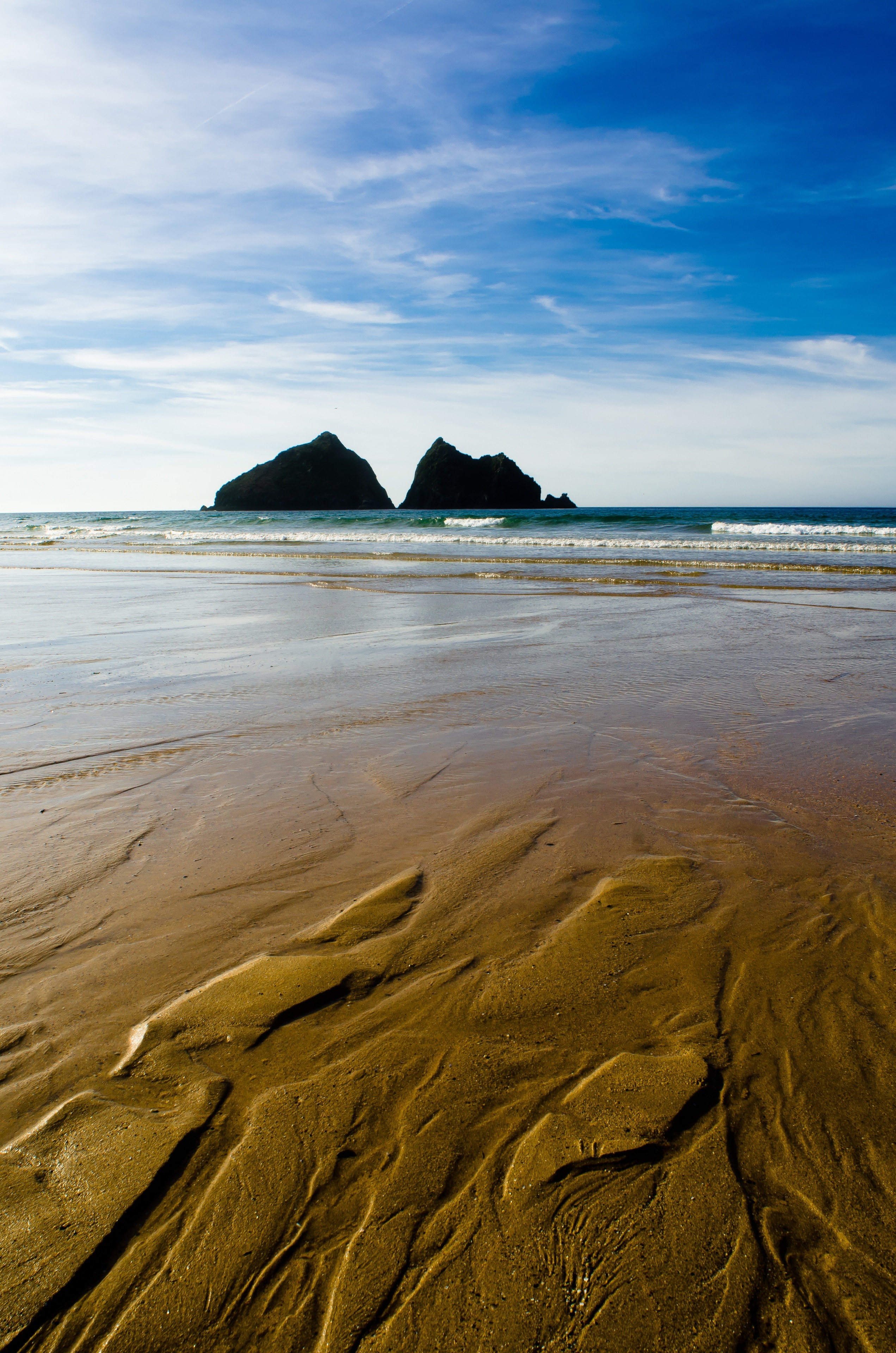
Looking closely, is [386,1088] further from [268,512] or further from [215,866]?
[268,512]

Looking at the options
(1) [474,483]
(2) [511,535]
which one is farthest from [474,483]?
(2) [511,535]

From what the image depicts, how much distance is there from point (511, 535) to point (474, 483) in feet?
205

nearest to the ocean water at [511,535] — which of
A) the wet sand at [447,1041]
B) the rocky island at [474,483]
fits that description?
the wet sand at [447,1041]

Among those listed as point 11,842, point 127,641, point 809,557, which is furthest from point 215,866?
point 809,557

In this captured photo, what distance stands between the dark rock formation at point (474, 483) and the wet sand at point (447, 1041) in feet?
306

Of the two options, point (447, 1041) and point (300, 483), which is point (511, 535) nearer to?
point (447, 1041)

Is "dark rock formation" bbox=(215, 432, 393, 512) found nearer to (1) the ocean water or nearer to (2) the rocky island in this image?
(2) the rocky island

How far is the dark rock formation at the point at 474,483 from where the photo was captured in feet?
307

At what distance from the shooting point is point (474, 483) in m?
95.2

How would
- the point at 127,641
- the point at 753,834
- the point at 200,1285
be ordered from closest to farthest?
the point at 200,1285 < the point at 753,834 < the point at 127,641

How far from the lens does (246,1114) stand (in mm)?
1632

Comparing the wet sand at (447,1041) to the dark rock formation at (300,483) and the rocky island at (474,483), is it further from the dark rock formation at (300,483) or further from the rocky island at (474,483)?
the dark rock formation at (300,483)

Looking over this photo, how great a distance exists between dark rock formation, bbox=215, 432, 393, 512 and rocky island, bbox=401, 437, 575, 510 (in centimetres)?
1424

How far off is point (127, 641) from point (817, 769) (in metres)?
6.87
